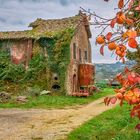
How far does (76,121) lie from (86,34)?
24531 millimetres

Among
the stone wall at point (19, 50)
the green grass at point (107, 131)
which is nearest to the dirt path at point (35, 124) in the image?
the green grass at point (107, 131)

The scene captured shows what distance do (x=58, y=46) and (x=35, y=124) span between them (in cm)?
1748

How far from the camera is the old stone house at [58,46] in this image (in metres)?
33.7

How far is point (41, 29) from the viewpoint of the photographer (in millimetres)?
36469

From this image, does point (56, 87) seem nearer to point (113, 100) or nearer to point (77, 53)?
point (77, 53)

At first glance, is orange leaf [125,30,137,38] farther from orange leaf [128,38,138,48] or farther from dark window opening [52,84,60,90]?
dark window opening [52,84,60,90]

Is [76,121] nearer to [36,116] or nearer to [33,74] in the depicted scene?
[36,116]

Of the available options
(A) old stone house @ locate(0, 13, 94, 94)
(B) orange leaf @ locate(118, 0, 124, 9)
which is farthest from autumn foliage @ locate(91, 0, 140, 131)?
(A) old stone house @ locate(0, 13, 94, 94)

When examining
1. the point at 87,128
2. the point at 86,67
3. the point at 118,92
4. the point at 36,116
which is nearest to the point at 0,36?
the point at 86,67

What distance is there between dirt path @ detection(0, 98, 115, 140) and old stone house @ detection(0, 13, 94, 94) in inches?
462

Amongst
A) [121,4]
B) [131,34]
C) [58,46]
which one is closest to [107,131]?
[121,4]

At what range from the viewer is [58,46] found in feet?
110

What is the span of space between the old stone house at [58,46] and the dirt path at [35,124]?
11.7 meters

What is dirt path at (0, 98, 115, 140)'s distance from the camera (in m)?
13.6
